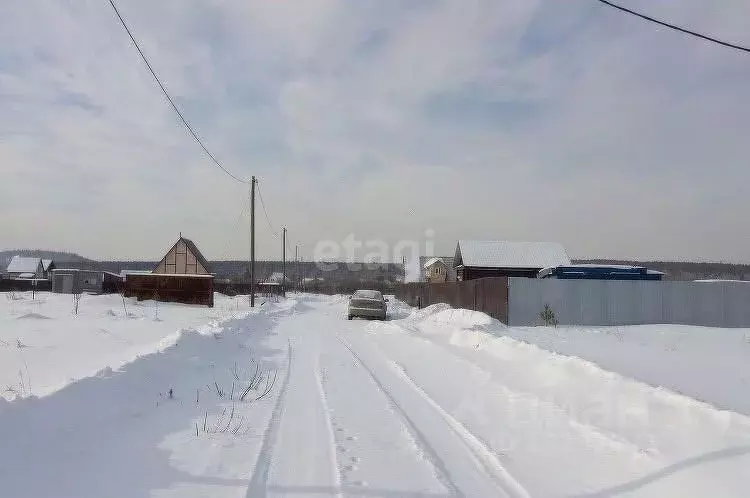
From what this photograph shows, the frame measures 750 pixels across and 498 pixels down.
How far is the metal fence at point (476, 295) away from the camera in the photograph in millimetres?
23578

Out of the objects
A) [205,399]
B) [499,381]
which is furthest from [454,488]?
[499,381]

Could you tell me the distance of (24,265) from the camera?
3548 inches

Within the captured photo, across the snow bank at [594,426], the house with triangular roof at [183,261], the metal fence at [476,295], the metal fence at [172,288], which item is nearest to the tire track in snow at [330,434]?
the snow bank at [594,426]

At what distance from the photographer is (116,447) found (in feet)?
18.7

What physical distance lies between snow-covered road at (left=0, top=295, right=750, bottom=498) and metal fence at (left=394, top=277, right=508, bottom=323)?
1269 centimetres

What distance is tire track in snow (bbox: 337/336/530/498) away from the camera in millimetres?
4930

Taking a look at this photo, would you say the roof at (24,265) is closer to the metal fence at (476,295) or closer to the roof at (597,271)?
the metal fence at (476,295)

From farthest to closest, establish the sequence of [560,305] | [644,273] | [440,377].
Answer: [644,273] < [560,305] < [440,377]

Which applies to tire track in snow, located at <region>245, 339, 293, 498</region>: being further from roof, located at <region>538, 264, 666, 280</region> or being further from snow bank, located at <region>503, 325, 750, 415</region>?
roof, located at <region>538, 264, 666, 280</region>

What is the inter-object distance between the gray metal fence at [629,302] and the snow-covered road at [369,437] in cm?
1235

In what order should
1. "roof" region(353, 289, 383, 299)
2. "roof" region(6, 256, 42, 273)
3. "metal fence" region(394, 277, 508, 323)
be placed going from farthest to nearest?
1. "roof" region(6, 256, 42, 273)
2. "roof" region(353, 289, 383, 299)
3. "metal fence" region(394, 277, 508, 323)

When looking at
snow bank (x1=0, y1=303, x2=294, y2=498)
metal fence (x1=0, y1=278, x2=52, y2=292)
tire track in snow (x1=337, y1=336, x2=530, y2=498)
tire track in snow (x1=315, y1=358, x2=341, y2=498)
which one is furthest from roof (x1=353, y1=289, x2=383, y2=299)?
metal fence (x1=0, y1=278, x2=52, y2=292)

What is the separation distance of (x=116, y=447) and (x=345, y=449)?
2.22 meters

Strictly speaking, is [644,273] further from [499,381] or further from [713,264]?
[713,264]
